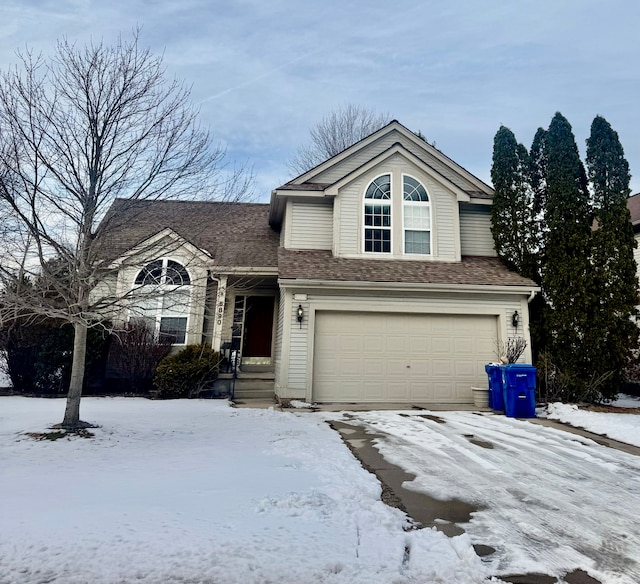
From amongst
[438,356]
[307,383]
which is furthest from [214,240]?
[438,356]

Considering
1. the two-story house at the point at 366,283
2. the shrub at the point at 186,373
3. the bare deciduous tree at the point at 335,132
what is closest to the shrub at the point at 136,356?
the shrub at the point at 186,373

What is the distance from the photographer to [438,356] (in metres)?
9.51

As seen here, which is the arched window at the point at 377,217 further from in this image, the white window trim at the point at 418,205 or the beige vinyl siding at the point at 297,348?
the beige vinyl siding at the point at 297,348

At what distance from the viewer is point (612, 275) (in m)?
9.10

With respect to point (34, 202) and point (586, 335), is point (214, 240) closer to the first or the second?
point (34, 202)

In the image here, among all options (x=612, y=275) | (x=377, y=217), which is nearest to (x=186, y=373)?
(x=377, y=217)

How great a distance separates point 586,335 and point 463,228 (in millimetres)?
4337

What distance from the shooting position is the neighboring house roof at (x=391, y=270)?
30.8 feet

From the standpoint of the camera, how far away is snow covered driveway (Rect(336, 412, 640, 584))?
8.39 ft

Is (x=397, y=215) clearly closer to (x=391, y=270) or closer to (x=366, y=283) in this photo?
(x=391, y=270)

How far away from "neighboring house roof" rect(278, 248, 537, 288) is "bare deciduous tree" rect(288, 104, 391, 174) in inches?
519

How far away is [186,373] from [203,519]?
7.11m

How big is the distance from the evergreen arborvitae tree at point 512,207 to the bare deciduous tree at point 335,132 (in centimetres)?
1243

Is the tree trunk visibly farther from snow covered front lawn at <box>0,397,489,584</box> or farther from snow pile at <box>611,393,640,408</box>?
snow pile at <box>611,393,640,408</box>
